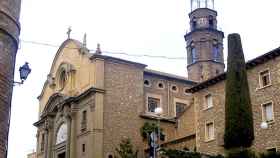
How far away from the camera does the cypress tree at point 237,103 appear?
26391 mm

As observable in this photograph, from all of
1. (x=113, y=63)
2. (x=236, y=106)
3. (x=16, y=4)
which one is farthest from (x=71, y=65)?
(x=16, y=4)

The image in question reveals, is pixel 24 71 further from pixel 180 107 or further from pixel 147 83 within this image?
pixel 180 107

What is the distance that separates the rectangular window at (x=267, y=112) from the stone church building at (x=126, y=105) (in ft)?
0.20

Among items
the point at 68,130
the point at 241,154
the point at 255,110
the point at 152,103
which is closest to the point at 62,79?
the point at 68,130

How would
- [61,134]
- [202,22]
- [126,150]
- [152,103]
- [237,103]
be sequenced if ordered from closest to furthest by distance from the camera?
[237,103], [126,150], [152,103], [61,134], [202,22]

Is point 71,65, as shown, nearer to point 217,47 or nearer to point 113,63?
point 113,63

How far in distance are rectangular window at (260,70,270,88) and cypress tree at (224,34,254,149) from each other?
159 inches

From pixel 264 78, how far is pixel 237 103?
5668mm

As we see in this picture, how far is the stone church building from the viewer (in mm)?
32031

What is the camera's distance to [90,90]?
4300 centimetres

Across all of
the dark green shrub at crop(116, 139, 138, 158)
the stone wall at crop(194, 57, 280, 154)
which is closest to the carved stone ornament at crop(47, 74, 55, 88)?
the dark green shrub at crop(116, 139, 138, 158)

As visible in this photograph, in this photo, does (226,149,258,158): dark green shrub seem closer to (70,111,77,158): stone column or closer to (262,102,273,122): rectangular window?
(262,102,273,122): rectangular window

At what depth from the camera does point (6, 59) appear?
42.7ft

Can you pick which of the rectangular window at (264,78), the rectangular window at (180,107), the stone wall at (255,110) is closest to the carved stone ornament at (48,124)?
the rectangular window at (180,107)
